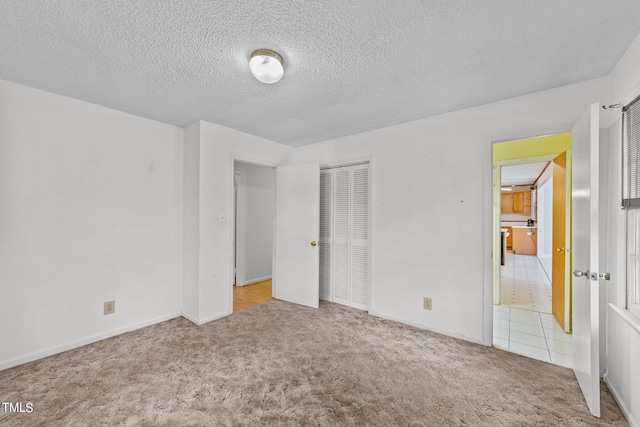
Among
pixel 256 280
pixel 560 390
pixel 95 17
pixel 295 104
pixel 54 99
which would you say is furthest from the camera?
pixel 256 280

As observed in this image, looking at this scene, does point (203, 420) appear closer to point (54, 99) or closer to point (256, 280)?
point (54, 99)

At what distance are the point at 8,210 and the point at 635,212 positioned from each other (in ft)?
15.0

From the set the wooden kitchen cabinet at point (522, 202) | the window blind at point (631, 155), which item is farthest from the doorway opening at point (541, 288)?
the wooden kitchen cabinet at point (522, 202)

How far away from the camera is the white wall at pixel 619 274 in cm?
155

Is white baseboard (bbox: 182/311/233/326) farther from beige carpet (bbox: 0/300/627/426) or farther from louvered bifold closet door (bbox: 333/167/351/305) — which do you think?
louvered bifold closet door (bbox: 333/167/351/305)

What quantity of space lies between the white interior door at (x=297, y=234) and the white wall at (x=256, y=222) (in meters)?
0.85

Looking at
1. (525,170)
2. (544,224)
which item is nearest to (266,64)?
(525,170)

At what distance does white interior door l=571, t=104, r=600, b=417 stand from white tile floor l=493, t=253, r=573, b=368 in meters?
0.51

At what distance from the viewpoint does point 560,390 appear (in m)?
1.86

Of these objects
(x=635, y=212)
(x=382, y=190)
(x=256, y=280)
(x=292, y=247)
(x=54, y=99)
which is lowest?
(x=256, y=280)

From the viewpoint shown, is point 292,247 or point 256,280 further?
point 256,280

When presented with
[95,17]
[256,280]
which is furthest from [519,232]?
[95,17]

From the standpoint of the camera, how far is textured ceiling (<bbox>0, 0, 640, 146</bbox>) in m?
1.37

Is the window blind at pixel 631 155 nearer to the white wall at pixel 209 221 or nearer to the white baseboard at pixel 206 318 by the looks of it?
the white wall at pixel 209 221
